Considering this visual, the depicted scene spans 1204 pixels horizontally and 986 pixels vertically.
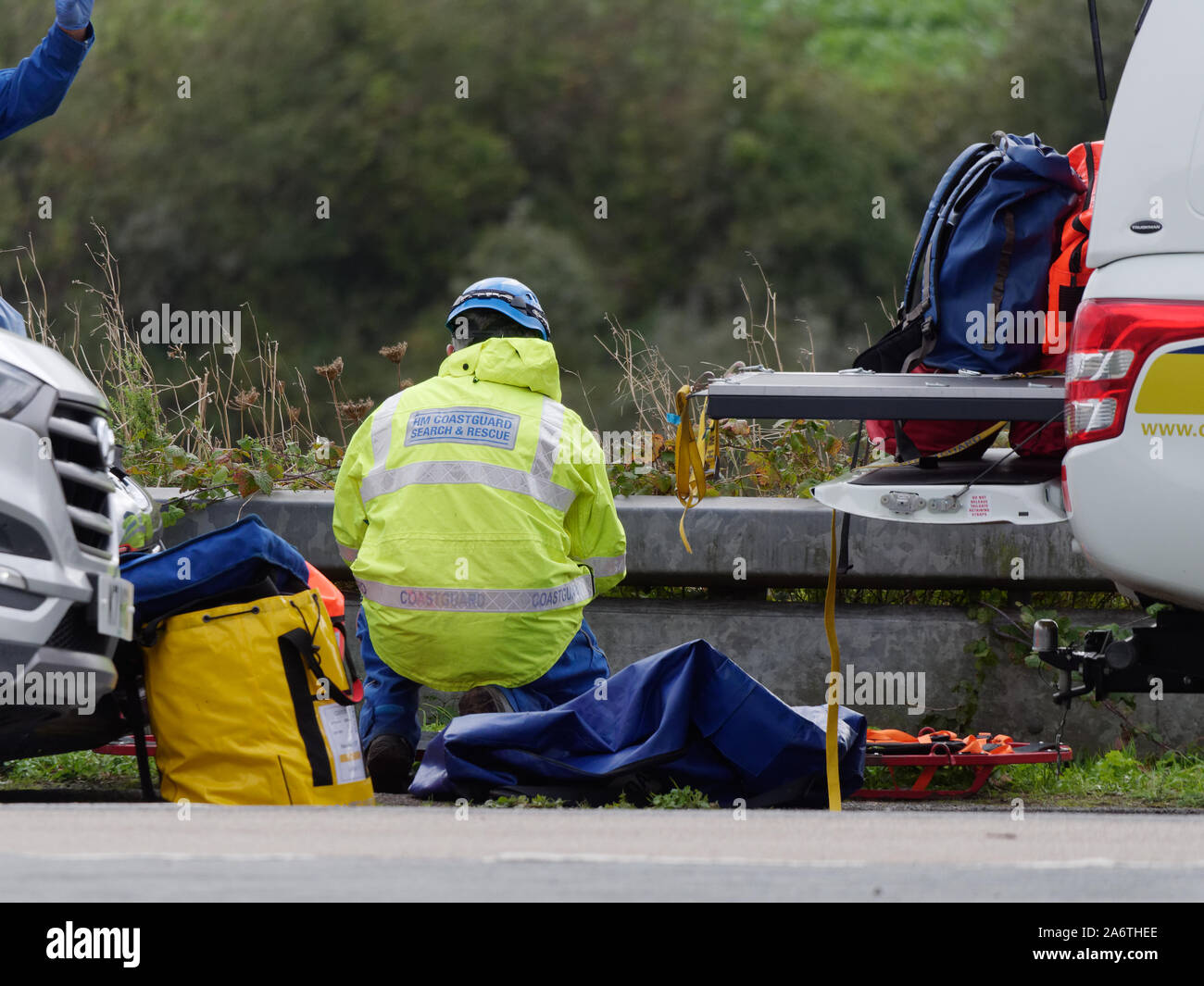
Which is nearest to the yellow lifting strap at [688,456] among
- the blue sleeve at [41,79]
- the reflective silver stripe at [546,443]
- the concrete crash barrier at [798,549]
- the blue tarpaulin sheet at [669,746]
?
the blue tarpaulin sheet at [669,746]

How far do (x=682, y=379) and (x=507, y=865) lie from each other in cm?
523

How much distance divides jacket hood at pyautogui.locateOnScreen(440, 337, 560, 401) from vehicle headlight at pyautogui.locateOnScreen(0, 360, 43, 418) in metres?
1.88

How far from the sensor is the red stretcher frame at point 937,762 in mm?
5484

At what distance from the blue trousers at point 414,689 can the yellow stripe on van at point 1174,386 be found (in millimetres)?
2138

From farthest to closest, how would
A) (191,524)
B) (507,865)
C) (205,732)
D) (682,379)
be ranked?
(682,379), (191,524), (205,732), (507,865)

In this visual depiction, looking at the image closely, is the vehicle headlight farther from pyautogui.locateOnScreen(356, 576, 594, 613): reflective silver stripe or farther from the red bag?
the red bag

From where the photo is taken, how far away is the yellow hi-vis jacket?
5.29m

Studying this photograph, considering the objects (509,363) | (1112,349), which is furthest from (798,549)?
(1112,349)

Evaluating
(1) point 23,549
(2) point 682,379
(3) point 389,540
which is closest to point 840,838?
(1) point 23,549

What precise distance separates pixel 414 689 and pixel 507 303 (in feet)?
4.33

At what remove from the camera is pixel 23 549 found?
3732mm

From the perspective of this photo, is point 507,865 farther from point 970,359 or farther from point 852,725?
point 970,359

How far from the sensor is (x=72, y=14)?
5.62m

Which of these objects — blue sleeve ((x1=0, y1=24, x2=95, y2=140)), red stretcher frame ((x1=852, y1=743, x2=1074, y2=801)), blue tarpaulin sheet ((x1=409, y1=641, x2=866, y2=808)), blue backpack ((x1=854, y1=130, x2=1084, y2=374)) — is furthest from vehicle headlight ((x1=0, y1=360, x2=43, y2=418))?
red stretcher frame ((x1=852, y1=743, x2=1074, y2=801))
